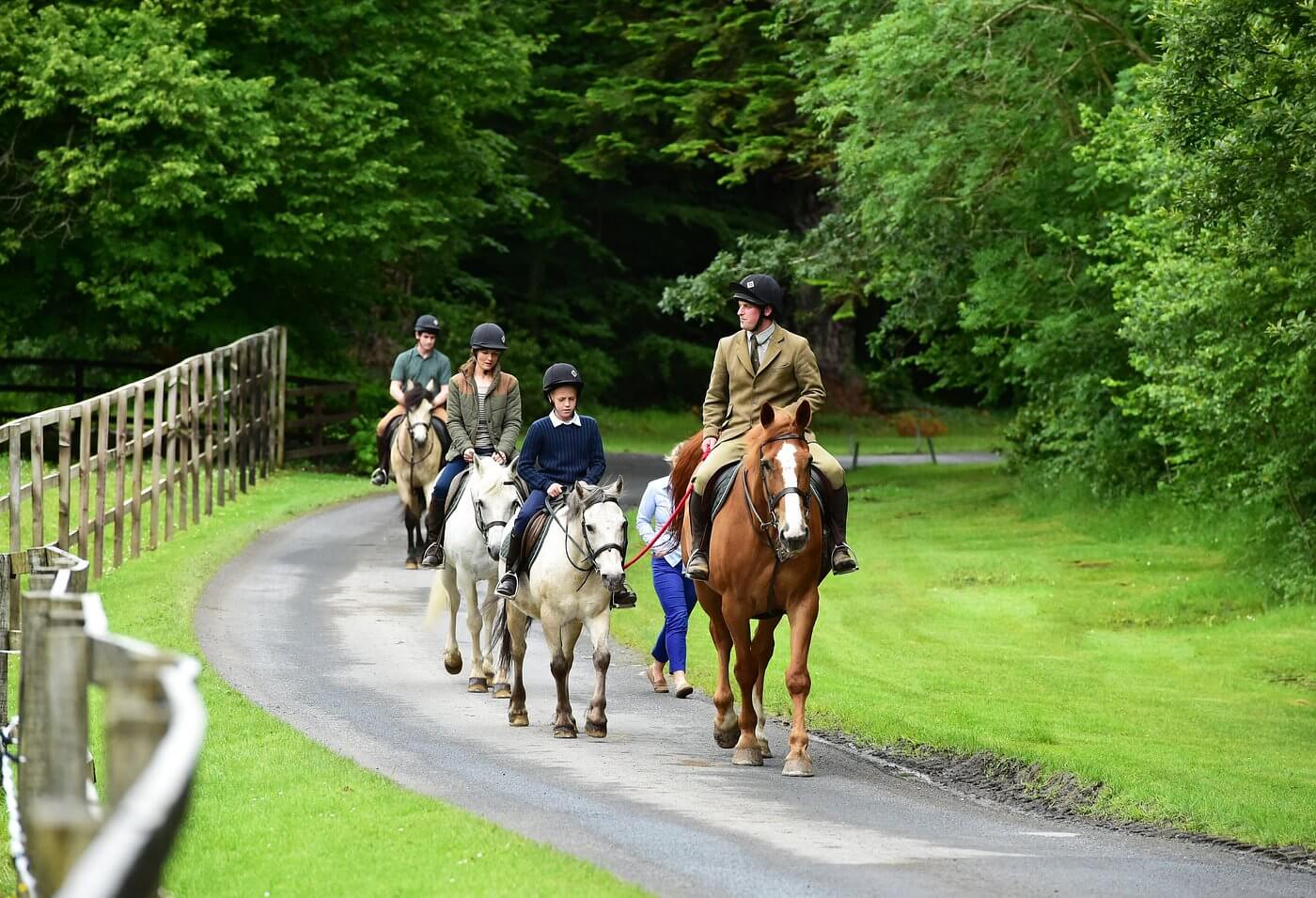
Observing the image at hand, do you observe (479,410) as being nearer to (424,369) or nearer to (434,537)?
(434,537)

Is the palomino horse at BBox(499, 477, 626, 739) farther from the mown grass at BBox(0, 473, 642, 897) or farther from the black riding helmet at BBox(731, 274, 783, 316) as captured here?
the mown grass at BBox(0, 473, 642, 897)

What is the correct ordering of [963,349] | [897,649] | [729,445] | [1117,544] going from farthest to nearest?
[963,349]
[1117,544]
[897,649]
[729,445]

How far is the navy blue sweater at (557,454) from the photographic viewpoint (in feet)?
44.9

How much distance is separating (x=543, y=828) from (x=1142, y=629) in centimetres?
1303

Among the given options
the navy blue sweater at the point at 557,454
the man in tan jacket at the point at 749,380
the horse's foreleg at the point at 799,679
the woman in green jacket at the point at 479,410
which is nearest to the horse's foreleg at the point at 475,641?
the woman in green jacket at the point at 479,410

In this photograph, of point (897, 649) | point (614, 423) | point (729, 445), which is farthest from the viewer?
point (614, 423)

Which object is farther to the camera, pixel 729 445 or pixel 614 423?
pixel 614 423

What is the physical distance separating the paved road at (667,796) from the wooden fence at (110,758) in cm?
355

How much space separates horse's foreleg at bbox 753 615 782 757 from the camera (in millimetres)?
12709

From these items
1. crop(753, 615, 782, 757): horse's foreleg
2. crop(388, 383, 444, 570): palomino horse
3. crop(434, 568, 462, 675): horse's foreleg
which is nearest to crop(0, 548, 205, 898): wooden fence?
crop(753, 615, 782, 757): horse's foreleg

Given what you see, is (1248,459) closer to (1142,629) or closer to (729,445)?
(1142,629)

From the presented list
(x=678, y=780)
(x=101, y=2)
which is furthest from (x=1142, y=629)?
(x=101, y=2)

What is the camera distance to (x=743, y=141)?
42.8 meters

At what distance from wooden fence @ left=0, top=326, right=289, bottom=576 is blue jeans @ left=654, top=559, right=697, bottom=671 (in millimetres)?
5320
